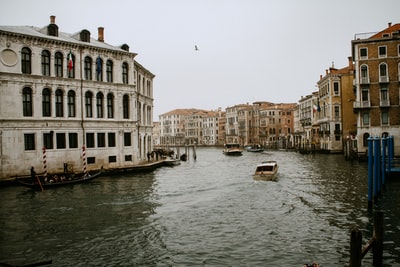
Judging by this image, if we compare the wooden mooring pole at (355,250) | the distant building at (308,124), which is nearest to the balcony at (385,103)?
the distant building at (308,124)

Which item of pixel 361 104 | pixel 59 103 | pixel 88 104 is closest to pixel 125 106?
pixel 88 104

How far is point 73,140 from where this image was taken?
26.9m

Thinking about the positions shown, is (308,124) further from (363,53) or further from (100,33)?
(100,33)

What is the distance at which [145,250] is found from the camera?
34.4 feet

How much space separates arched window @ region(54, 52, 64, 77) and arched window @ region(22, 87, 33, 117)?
234cm

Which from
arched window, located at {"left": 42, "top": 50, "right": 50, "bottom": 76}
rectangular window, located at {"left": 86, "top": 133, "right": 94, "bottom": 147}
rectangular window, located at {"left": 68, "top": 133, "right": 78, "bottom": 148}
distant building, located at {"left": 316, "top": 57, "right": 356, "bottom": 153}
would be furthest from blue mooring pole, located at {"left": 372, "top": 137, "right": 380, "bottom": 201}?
distant building, located at {"left": 316, "top": 57, "right": 356, "bottom": 153}

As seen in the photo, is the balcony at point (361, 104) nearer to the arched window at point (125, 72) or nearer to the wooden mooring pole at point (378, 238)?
the arched window at point (125, 72)

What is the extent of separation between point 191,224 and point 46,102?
16890mm

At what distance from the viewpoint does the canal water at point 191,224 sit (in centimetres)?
991

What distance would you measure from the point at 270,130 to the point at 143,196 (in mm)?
77437

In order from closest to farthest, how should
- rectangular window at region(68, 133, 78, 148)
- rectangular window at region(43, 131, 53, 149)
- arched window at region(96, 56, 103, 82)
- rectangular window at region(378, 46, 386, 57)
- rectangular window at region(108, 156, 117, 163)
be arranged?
1. rectangular window at region(43, 131, 53, 149)
2. rectangular window at region(68, 133, 78, 148)
3. arched window at region(96, 56, 103, 82)
4. rectangular window at region(108, 156, 117, 163)
5. rectangular window at region(378, 46, 386, 57)

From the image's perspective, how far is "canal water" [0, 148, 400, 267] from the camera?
9.91 m

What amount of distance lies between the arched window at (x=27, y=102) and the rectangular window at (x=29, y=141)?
1.36 m

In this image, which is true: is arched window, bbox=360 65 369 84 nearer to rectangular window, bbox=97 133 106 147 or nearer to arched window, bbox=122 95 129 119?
arched window, bbox=122 95 129 119
